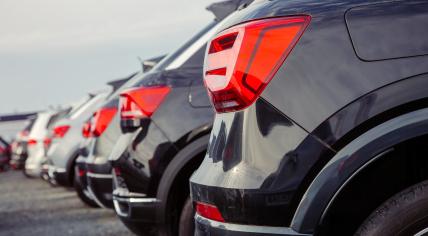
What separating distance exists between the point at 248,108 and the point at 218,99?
0.18 metres

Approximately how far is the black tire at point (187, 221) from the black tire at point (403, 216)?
1.97m

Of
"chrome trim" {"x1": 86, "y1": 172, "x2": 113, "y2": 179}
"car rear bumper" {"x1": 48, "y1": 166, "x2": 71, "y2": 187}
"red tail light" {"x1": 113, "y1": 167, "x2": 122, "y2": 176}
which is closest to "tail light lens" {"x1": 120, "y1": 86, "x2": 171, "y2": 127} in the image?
"red tail light" {"x1": 113, "y1": 167, "x2": 122, "y2": 176}

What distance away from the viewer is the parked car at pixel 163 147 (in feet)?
14.6

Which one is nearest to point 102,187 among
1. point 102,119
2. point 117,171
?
point 102,119

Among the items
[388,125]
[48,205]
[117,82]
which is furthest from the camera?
[48,205]

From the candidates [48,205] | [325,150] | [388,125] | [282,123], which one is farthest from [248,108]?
[48,205]

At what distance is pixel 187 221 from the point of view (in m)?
4.37

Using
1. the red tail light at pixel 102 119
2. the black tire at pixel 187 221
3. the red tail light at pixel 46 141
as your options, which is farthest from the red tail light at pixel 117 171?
the red tail light at pixel 46 141

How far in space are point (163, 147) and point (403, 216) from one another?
89.5 inches

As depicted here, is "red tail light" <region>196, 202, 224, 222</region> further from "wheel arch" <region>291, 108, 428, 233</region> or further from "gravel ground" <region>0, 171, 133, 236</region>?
"gravel ground" <region>0, 171, 133, 236</region>

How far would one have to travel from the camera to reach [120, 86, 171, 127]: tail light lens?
15.2 feet

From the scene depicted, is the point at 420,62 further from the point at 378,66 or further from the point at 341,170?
the point at 341,170

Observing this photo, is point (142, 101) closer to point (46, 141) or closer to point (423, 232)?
point (423, 232)

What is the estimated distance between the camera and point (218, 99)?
274 centimetres
